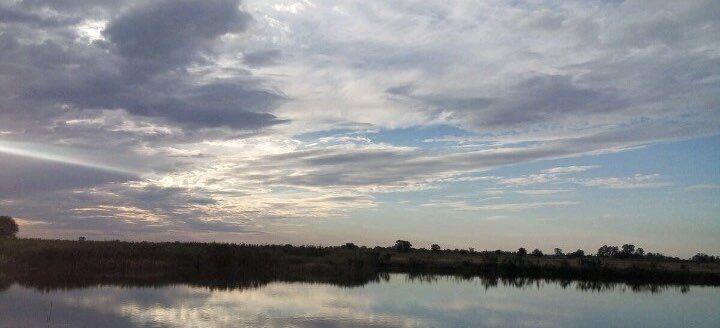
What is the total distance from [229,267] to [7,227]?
59.4m

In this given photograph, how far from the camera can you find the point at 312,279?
39406 millimetres

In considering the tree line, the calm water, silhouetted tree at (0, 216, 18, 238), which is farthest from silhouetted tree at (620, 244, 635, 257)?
silhouetted tree at (0, 216, 18, 238)

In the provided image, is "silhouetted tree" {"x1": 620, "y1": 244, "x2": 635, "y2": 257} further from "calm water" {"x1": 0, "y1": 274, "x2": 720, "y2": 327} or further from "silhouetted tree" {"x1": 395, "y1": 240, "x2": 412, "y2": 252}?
"calm water" {"x1": 0, "y1": 274, "x2": 720, "y2": 327}

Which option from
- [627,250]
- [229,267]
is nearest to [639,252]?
[627,250]

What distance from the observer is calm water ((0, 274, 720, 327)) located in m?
20.2

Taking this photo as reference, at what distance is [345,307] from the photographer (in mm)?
24984

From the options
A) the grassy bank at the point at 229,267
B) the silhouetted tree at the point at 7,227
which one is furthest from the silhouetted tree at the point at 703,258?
the silhouetted tree at the point at 7,227

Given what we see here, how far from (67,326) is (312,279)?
22432 mm

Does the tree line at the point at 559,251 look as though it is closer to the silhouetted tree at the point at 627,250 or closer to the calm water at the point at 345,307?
the silhouetted tree at the point at 627,250

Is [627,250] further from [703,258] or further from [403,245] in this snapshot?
[403,245]

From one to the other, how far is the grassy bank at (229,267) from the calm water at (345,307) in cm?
573

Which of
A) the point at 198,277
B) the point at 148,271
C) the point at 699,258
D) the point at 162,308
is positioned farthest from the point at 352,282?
the point at 699,258

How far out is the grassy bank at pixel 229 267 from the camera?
3684cm

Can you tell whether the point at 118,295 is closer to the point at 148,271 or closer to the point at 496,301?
the point at 148,271
